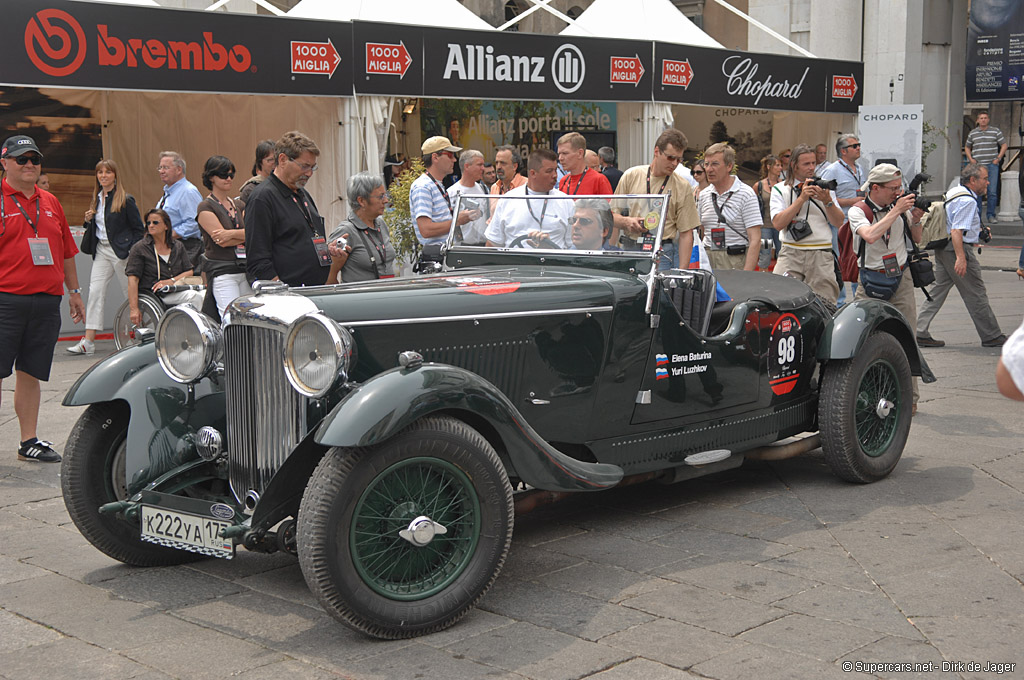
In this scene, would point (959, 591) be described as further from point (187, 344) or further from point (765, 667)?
point (187, 344)

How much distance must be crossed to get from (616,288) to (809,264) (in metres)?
3.80

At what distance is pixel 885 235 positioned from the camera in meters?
6.80

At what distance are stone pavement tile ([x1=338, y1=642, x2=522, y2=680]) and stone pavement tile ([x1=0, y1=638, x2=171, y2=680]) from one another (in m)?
0.61

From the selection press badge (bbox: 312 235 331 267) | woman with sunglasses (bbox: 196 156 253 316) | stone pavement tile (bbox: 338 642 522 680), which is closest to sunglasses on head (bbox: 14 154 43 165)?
woman with sunglasses (bbox: 196 156 253 316)

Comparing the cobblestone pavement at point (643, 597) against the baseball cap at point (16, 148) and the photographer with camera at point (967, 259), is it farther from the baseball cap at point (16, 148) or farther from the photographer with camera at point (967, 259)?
the photographer with camera at point (967, 259)

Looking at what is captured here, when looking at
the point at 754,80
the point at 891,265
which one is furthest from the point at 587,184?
the point at 754,80

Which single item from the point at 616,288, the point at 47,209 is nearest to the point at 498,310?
the point at 616,288

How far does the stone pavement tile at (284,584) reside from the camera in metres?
4.05

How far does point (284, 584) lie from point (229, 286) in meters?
3.05

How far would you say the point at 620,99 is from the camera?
13570 millimetres

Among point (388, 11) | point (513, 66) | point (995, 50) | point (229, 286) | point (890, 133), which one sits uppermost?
point (995, 50)

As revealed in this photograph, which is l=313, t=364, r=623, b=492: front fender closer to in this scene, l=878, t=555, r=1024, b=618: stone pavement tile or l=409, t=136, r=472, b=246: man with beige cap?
l=878, t=555, r=1024, b=618: stone pavement tile

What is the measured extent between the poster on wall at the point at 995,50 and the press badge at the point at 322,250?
20.0 m

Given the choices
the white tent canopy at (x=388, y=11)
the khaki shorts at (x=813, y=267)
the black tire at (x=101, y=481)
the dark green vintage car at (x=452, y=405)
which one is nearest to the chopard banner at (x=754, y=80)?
the white tent canopy at (x=388, y=11)
